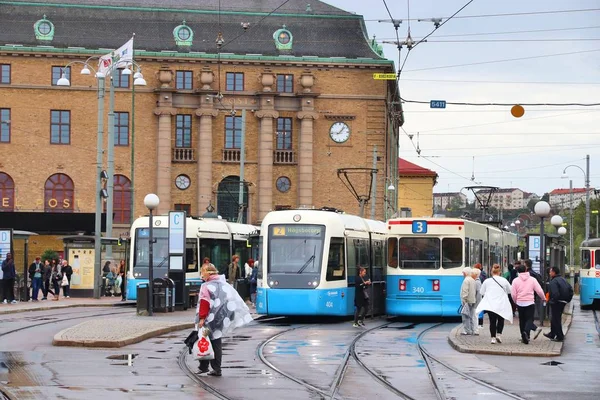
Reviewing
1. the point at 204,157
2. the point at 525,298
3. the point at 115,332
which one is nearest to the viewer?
the point at 525,298

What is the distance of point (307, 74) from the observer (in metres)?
80.5

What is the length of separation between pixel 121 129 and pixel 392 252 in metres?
47.8

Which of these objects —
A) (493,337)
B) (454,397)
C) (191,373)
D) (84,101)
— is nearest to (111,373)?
(191,373)

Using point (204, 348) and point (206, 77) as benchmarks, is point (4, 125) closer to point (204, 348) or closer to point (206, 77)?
point (206, 77)

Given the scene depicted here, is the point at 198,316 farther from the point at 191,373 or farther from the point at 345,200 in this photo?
the point at 345,200

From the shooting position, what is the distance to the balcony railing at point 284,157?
82.1 meters

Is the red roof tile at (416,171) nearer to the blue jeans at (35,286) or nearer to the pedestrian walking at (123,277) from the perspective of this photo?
the pedestrian walking at (123,277)

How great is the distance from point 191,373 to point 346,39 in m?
63.9

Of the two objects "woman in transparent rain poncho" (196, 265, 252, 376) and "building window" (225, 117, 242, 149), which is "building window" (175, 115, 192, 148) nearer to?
"building window" (225, 117, 242, 149)

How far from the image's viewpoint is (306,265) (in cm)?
3241

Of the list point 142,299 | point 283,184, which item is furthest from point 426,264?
point 283,184

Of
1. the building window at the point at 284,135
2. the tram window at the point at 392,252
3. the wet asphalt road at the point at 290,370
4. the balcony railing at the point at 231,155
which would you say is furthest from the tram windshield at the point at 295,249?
the building window at the point at 284,135

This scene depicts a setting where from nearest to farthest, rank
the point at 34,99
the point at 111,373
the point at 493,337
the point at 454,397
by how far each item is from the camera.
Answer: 1. the point at 454,397
2. the point at 111,373
3. the point at 493,337
4. the point at 34,99

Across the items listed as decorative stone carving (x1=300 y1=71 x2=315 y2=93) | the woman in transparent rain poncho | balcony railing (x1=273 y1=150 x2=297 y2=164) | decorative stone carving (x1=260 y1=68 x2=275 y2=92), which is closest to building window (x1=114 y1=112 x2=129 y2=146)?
decorative stone carving (x1=260 y1=68 x2=275 y2=92)
